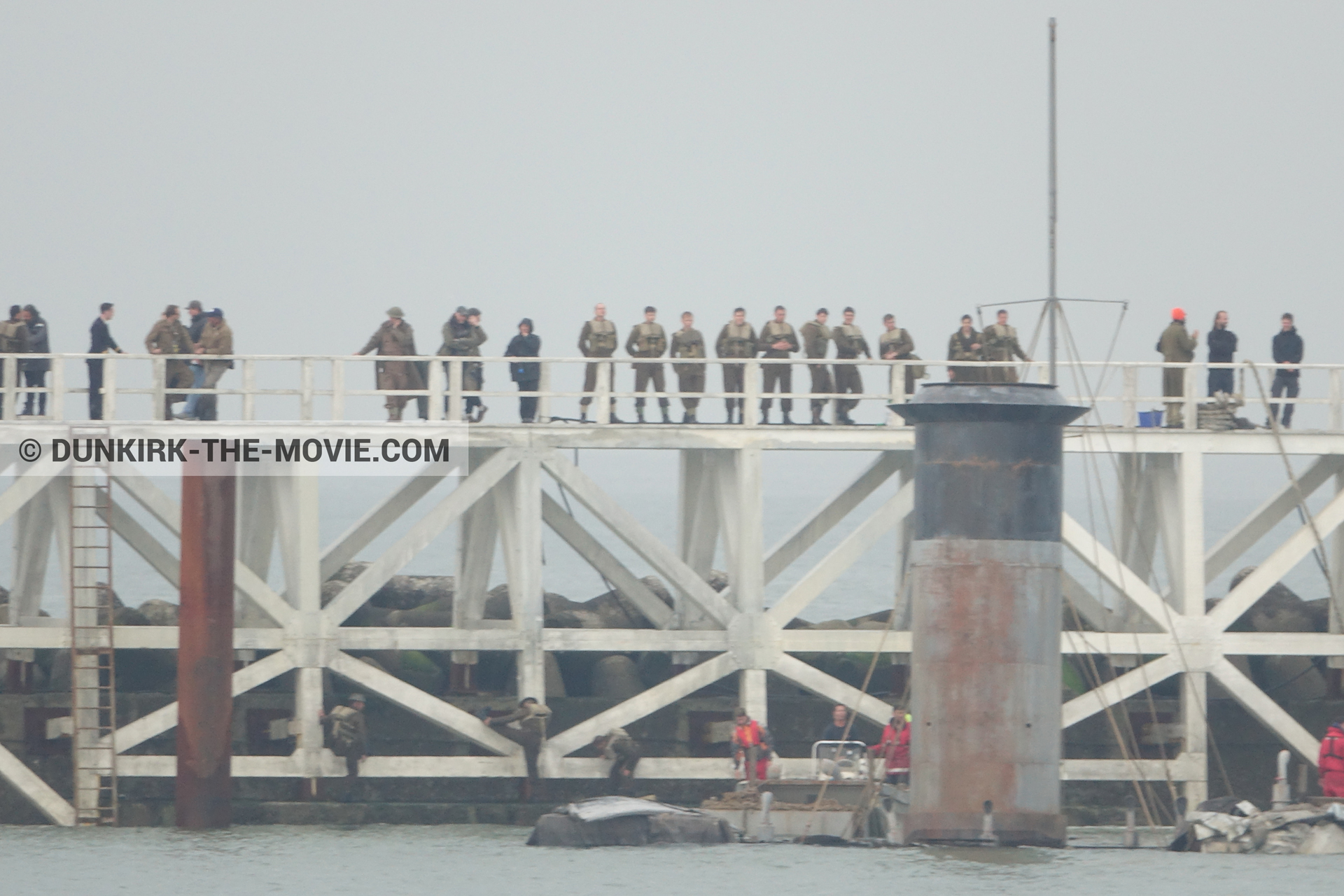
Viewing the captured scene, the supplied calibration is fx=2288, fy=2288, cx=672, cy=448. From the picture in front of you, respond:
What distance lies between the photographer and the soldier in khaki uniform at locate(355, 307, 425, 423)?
33656mm

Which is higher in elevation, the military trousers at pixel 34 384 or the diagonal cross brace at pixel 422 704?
the military trousers at pixel 34 384

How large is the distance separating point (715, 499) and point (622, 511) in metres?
2.65

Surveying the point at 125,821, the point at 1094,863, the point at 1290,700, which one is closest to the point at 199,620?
the point at 125,821

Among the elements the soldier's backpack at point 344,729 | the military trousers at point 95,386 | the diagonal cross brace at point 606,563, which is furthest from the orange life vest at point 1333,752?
the military trousers at point 95,386

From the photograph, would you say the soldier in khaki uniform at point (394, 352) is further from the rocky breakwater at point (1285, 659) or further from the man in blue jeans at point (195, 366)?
the rocky breakwater at point (1285, 659)

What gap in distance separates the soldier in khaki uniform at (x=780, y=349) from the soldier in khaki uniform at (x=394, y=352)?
5.36m

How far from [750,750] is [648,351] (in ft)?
22.0

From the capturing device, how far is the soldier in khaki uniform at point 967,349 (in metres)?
34.8

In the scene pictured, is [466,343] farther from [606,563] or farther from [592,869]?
[592,869]

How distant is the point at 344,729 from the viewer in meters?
32.3

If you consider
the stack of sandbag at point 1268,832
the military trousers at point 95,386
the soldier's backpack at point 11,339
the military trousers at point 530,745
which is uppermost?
the soldier's backpack at point 11,339

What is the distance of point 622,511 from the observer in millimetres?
34312

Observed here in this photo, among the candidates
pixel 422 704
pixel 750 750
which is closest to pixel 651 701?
pixel 750 750

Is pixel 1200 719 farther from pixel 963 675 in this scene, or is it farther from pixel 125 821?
pixel 125 821
